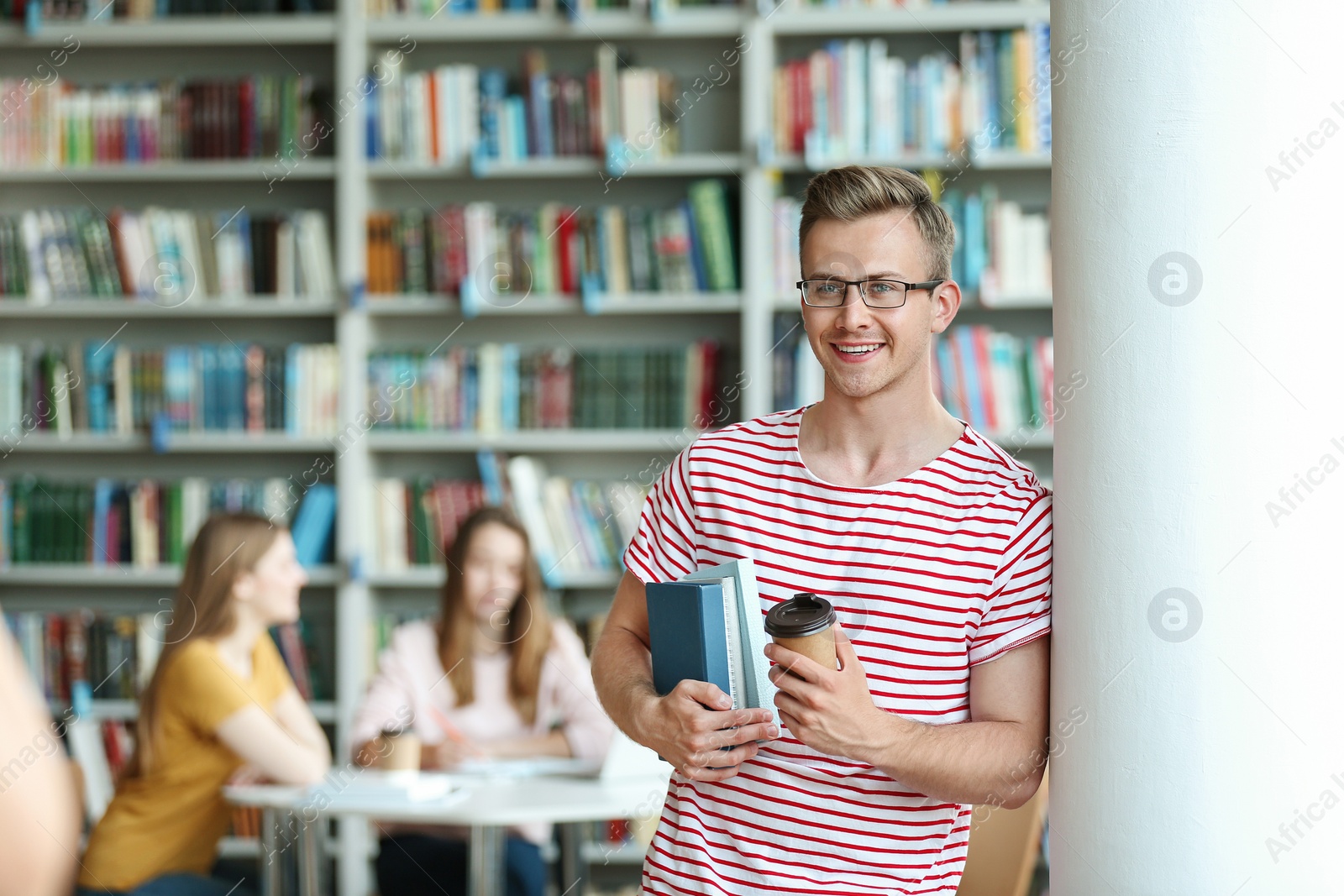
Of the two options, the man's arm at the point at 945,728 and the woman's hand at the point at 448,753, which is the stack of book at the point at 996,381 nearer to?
the woman's hand at the point at 448,753

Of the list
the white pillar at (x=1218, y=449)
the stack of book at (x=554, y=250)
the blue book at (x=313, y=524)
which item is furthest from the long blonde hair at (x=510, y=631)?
the white pillar at (x=1218, y=449)

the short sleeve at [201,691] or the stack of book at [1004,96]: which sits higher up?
the stack of book at [1004,96]

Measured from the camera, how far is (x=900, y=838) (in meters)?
1.36

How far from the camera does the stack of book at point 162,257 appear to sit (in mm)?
3992

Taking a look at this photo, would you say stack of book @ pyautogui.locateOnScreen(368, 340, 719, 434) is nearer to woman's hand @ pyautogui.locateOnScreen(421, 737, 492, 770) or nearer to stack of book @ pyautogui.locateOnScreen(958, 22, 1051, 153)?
stack of book @ pyautogui.locateOnScreen(958, 22, 1051, 153)

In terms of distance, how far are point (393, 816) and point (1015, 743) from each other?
5.24 ft

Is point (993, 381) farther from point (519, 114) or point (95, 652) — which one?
point (95, 652)

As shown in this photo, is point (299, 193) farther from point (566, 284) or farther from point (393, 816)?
point (393, 816)

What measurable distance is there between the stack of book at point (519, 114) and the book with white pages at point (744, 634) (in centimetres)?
273

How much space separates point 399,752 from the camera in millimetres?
2793

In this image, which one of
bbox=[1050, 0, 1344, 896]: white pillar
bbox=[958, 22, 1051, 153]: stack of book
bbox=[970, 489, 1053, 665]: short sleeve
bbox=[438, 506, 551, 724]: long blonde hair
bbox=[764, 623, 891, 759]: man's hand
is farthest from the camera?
bbox=[958, 22, 1051, 153]: stack of book

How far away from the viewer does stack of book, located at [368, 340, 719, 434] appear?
152 inches

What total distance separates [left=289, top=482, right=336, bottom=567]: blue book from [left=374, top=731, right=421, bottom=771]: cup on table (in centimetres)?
121

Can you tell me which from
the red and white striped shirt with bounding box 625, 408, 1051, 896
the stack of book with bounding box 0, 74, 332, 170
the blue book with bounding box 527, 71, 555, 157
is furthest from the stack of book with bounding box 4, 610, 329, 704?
the red and white striped shirt with bounding box 625, 408, 1051, 896
